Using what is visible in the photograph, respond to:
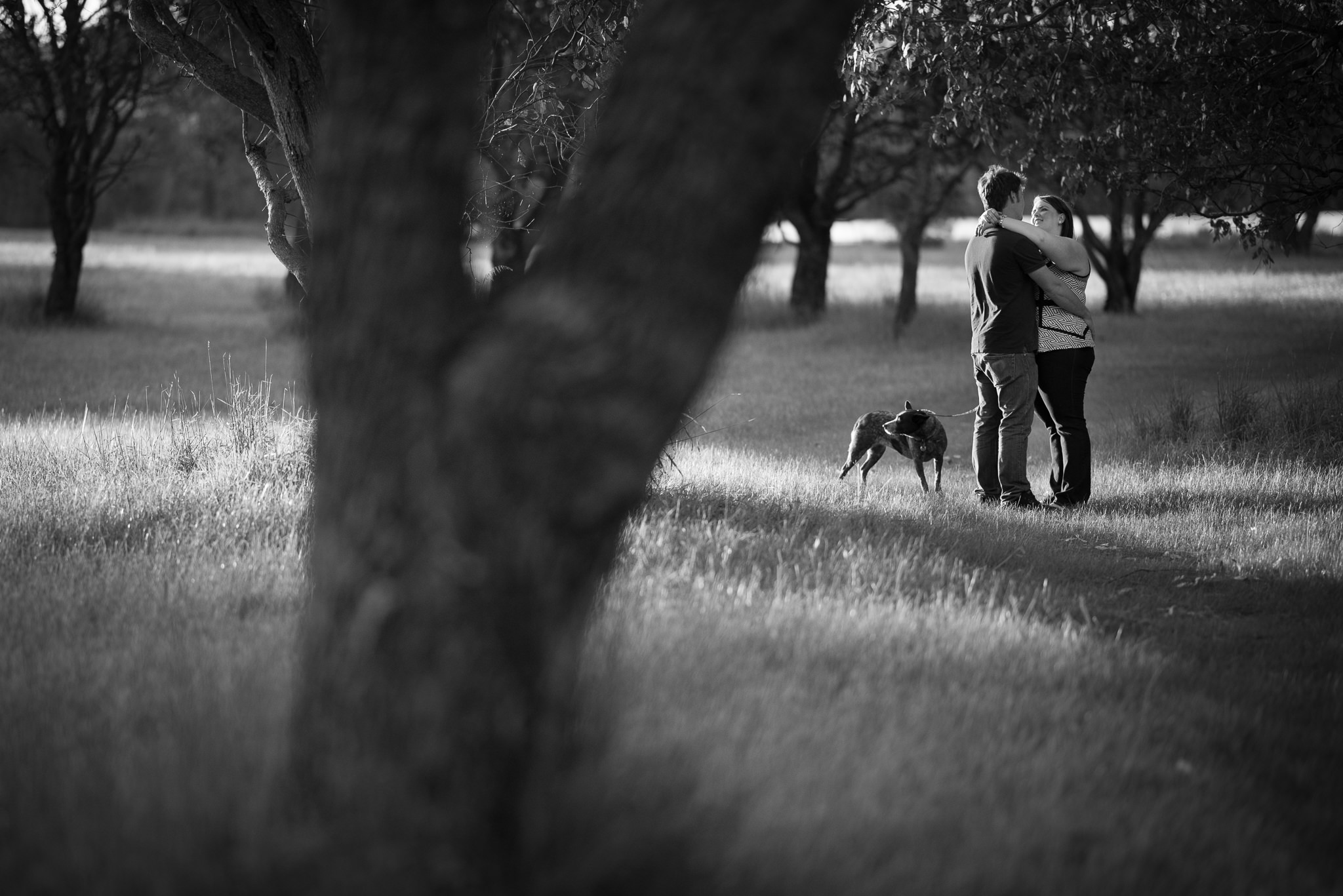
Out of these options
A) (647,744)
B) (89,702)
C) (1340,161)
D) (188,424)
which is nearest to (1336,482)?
(647,744)

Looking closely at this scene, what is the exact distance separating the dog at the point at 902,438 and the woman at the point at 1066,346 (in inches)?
33.2

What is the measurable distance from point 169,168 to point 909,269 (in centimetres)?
5710

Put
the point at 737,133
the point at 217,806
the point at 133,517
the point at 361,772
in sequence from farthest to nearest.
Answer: the point at 133,517 < the point at 217,806 < the point at 737,133 < the point at 361,772

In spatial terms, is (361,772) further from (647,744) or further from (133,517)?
(133,517)

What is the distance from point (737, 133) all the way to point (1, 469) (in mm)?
6466

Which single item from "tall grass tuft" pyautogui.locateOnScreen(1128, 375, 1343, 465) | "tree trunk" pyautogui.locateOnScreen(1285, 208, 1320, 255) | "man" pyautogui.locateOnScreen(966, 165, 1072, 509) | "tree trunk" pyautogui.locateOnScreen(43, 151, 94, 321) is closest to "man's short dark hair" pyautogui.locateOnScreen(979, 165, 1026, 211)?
"man" pyautogui.locateOnScreen(966, 165, 1072, 509)

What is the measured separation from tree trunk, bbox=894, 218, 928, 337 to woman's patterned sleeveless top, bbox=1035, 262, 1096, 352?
42.8ft

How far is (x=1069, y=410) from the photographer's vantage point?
7.92 metres

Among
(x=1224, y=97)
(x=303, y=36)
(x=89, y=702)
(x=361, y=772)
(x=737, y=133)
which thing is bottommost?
(x=89, y=702)

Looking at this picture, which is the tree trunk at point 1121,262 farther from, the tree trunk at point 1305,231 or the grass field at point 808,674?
the grass field at point 808,674

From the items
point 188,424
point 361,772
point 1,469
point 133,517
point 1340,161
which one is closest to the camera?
point 361,772

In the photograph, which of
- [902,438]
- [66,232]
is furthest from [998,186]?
[66,232]

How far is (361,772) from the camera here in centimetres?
244

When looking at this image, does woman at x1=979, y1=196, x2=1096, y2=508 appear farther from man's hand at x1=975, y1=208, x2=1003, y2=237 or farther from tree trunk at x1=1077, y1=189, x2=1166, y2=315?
tree trunk at x1=1077, y1=189, x2=1166, y2=315
